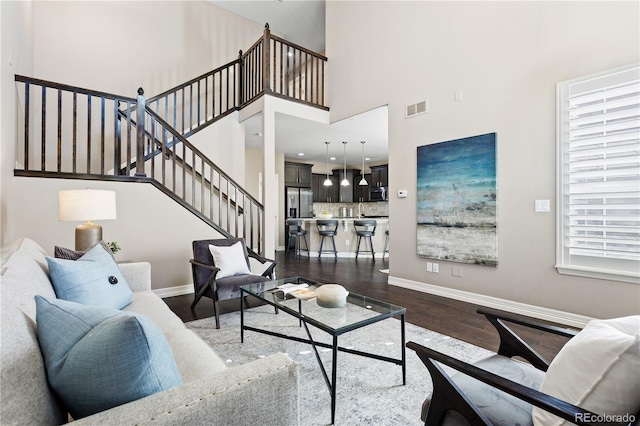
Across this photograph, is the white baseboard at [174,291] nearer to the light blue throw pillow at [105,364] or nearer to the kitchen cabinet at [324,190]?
the light blue throw pillow at [105,364]

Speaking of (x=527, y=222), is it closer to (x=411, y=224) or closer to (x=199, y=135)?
(x=411, y=224)

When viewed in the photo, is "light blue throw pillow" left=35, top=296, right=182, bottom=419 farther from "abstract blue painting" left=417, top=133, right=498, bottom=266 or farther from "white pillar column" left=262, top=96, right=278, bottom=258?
"white pillar column" left=262, top=96, right=278, bottom=258

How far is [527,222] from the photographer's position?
322cm

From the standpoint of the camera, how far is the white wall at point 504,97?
2830mm

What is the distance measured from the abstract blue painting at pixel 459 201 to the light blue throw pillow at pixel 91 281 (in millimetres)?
3441

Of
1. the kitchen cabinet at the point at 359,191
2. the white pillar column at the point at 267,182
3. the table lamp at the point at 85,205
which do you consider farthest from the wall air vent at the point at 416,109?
the kitchen cabinet at the point at 359,191

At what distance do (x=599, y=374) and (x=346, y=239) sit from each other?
22.0 ft

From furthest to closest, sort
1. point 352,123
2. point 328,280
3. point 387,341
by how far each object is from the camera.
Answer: point 352,123
point 328,280
point 387,341

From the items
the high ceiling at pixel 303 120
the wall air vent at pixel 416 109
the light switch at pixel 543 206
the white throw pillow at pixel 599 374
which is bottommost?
the white throw pillow at pixel 599 374

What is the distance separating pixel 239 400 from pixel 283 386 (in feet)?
0.44

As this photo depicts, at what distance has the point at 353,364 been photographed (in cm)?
218

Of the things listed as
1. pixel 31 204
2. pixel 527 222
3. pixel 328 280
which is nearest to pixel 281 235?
pixel 328 280

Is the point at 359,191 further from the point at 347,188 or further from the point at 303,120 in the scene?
the point at 303,120

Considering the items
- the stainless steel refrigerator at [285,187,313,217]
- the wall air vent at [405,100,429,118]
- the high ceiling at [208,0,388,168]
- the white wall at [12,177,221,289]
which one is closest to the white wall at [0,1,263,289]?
the white wall at [12,177,221,289]
